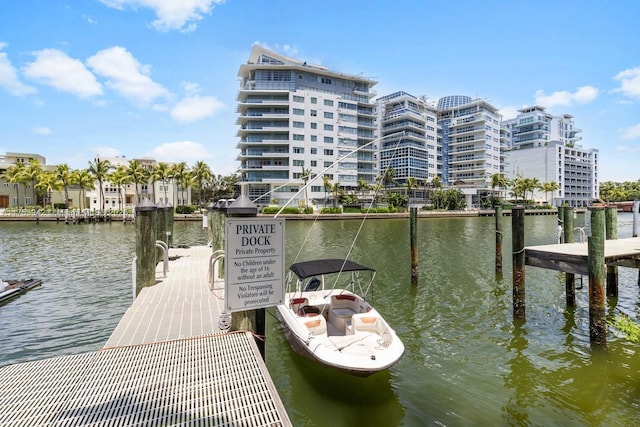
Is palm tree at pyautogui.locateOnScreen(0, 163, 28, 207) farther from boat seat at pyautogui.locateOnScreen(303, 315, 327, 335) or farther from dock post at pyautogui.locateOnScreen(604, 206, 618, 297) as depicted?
dock post at pyautogui.locateOnScreen(604, 206, 618, 297)

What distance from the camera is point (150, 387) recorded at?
4629 millimetres

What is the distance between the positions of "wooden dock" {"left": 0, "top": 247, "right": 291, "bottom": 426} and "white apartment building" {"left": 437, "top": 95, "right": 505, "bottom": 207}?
11758 centimetres

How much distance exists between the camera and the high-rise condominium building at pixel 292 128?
83.8 metres

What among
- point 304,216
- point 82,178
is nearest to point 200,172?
point 82,178

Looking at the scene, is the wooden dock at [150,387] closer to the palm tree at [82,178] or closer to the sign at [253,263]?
the sign at [253,263]

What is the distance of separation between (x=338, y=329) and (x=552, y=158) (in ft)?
518

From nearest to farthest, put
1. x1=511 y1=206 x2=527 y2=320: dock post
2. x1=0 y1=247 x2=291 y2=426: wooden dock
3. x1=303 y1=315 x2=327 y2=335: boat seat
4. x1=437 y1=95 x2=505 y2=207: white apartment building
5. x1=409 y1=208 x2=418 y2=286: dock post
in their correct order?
x1=0 y1=247 x2=291 y2=426: wooden dock < x1=303 y1=315 x2=327 y2=335: boat seat < x1=511 y1=206 x2=527 y2=320: dock post < x1=409 y1=208 x2=418 y2=286: dock post < x1=437 y1=95 x2=505 y2=207: white apartment building

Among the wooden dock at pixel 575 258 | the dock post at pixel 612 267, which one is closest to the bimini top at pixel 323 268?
the wooden dock at pixel 575 258

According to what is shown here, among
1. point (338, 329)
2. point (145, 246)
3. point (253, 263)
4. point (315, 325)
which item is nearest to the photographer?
point (253, 263)

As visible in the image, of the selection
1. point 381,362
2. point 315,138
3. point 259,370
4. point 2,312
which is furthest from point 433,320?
point 315,138

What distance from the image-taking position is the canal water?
7449mm

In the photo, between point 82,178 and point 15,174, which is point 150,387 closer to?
point 82,178

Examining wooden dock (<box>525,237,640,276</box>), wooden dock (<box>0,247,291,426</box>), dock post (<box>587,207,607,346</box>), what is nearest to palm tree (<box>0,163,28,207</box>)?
wooden dock (<box>0,247,291,426</box>)

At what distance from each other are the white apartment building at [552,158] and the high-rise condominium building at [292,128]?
79488mm
